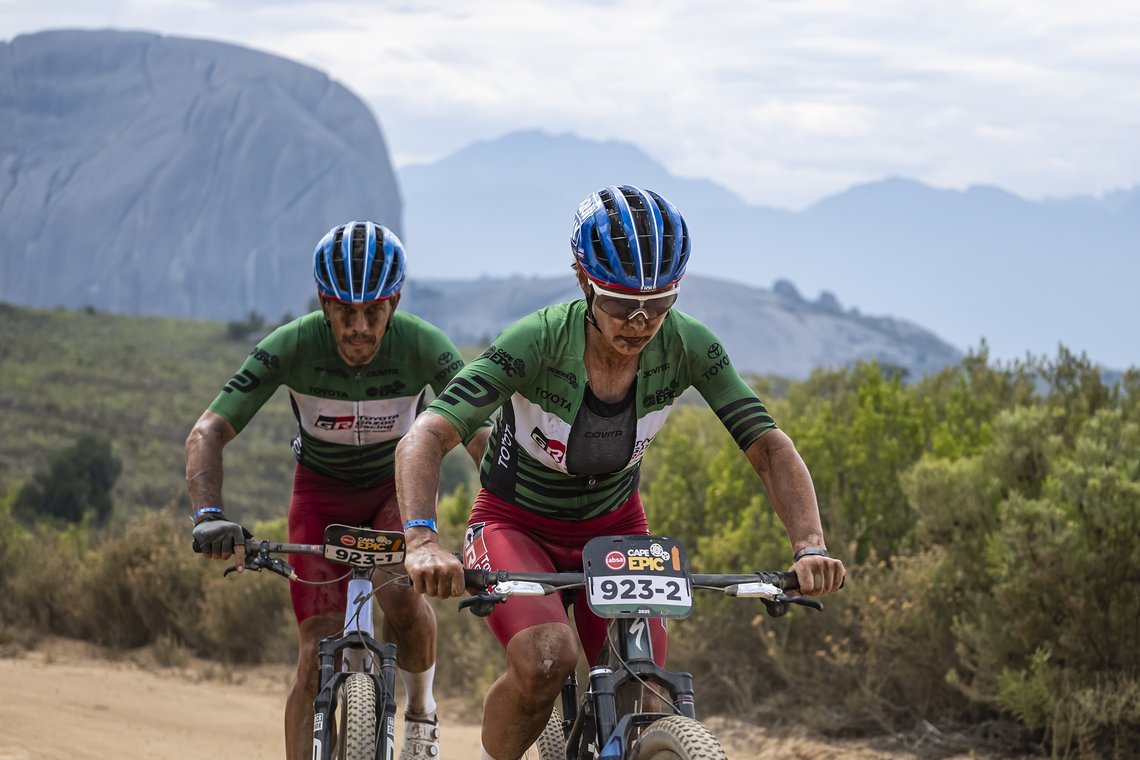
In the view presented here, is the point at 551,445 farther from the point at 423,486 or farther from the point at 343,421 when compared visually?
the point at 343,421

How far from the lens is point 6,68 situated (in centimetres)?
15800

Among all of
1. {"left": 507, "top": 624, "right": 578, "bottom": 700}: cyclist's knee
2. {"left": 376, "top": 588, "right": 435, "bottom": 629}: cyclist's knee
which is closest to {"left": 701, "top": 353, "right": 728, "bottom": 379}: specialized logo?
{"left": 507, "top": 624, "right": 578, "bottom": 700}: cyclist's knee

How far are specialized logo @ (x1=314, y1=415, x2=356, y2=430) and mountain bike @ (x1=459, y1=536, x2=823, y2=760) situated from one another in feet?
7.25

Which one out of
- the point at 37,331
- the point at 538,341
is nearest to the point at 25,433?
the point at 37,331

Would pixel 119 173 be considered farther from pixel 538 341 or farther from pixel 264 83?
pixel 538 341

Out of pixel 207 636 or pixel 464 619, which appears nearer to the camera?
pixel 464 619

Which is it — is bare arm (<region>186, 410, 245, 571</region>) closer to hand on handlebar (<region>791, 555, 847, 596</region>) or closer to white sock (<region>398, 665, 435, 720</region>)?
white sock (<region>398, 665, 435, 720</region>)

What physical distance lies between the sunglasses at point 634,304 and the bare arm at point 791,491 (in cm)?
62

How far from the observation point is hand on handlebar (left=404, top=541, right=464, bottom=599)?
3.75 metres

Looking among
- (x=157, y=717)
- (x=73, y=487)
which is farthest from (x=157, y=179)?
(x=157, y=717)

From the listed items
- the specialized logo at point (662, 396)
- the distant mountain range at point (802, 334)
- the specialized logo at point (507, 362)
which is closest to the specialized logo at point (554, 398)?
the specialized logo at point (507, 362)

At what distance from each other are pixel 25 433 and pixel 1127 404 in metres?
31.4

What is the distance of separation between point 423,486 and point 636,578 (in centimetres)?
73

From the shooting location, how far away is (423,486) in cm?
412
